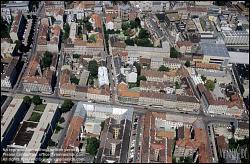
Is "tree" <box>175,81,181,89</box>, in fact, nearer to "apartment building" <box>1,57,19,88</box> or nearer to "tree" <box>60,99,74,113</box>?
"tree" <box>60,99,74,113</box>

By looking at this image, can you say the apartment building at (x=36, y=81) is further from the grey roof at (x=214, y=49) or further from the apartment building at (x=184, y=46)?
the grey roof at (x=214, y=49)

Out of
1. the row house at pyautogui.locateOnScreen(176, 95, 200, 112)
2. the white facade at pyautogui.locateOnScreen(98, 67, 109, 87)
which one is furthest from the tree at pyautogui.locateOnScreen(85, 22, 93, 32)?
the row house at pyautogui.locateOnScreen(176, 95, 200, 112)

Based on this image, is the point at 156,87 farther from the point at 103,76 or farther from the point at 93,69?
the point at 93,69

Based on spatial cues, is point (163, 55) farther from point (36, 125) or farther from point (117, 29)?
point (36, 125)

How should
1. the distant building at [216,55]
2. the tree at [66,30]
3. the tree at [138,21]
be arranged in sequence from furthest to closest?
the tree at [138,21] → the tree at [66,30] → the distant building at [216,55]

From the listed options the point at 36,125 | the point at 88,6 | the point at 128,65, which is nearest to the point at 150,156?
the point at 36,125

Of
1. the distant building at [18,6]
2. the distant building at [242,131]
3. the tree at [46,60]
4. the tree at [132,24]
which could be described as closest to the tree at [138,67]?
the tree at [132,24]
